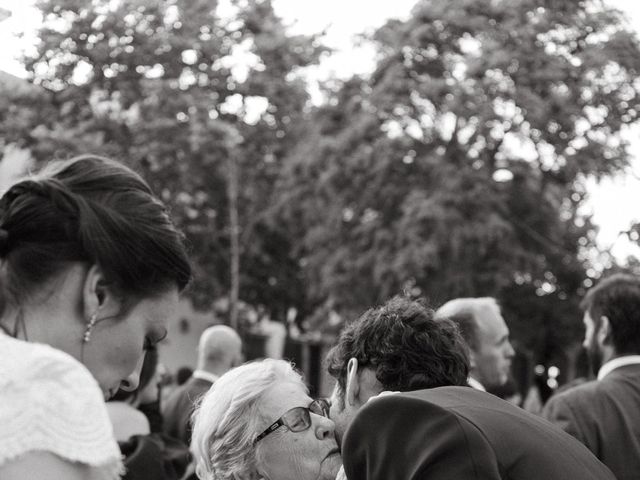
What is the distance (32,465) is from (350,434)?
1061 millimetres

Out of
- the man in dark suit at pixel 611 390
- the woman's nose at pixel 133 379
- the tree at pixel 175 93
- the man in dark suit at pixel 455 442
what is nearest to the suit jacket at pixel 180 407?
the man in dark suit at pixel 611 390

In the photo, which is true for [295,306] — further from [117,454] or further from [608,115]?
[117,454]

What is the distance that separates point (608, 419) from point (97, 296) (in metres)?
3.08

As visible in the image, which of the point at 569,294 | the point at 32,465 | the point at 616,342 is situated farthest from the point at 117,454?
the point at 569,294

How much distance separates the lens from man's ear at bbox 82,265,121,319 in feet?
5.76

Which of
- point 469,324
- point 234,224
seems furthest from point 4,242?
point 234,224

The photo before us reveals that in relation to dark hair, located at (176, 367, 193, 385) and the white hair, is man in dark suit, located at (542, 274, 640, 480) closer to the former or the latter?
the white hair

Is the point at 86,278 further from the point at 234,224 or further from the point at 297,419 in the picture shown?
the point at 234,224

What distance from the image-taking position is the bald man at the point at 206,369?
7.27 meters

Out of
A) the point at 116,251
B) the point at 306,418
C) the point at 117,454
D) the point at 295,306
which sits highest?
the point at 116,251

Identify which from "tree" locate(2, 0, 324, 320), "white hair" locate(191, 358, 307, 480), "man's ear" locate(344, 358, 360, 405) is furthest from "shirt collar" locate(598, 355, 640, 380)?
"tree" locate(2, 0, 324, 320)

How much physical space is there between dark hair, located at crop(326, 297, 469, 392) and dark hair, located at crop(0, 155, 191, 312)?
1304 millimetres

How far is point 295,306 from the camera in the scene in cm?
2891

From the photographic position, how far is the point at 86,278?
176 cm
